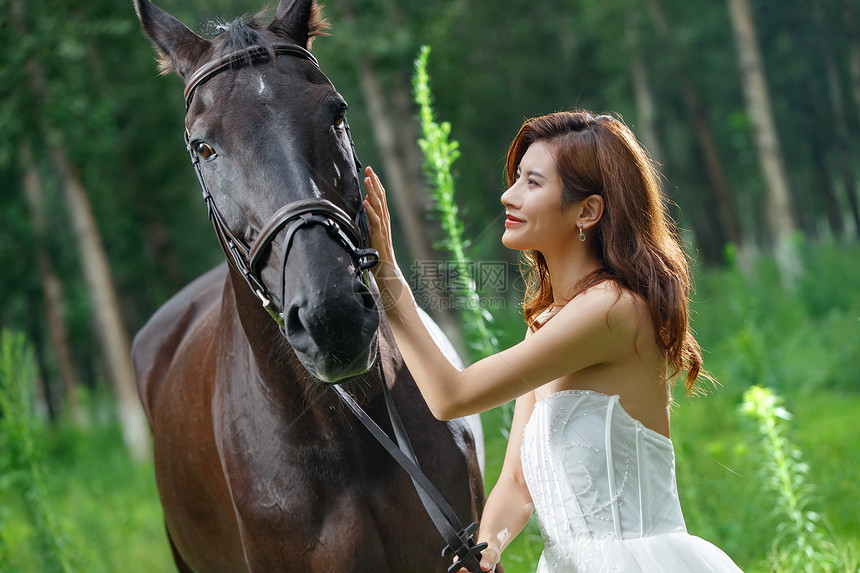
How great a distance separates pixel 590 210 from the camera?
201cm

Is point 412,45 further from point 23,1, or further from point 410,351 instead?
point 410,351

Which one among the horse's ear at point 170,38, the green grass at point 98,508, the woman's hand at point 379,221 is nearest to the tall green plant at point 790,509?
the woman's hand at point 379,221

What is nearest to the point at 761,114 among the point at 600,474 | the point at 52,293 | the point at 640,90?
the point at 640,90

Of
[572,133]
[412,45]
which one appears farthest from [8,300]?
[572,133]

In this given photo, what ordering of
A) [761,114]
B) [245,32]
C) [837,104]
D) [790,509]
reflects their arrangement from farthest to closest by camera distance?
[837,104] → [761,114] → [790,509] → [245,32]

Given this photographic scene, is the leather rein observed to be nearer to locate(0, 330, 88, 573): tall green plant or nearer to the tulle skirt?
the tulle skirt

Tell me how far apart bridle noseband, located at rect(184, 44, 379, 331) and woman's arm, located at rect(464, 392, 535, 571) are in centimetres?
72

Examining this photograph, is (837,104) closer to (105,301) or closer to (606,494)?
(105,301)

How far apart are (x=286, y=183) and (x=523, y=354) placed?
768 mm

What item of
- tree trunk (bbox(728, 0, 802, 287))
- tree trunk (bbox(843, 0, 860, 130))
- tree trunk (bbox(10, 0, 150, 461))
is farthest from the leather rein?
tree trunk (bbox(843, 0, 860, 130))

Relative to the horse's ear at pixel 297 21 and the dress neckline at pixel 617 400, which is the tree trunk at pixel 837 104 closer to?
the horse's ear at pixel 297 21

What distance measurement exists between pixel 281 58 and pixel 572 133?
936mm

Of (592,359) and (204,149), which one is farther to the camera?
(204,149)

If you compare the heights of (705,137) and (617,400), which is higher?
(705,137)
